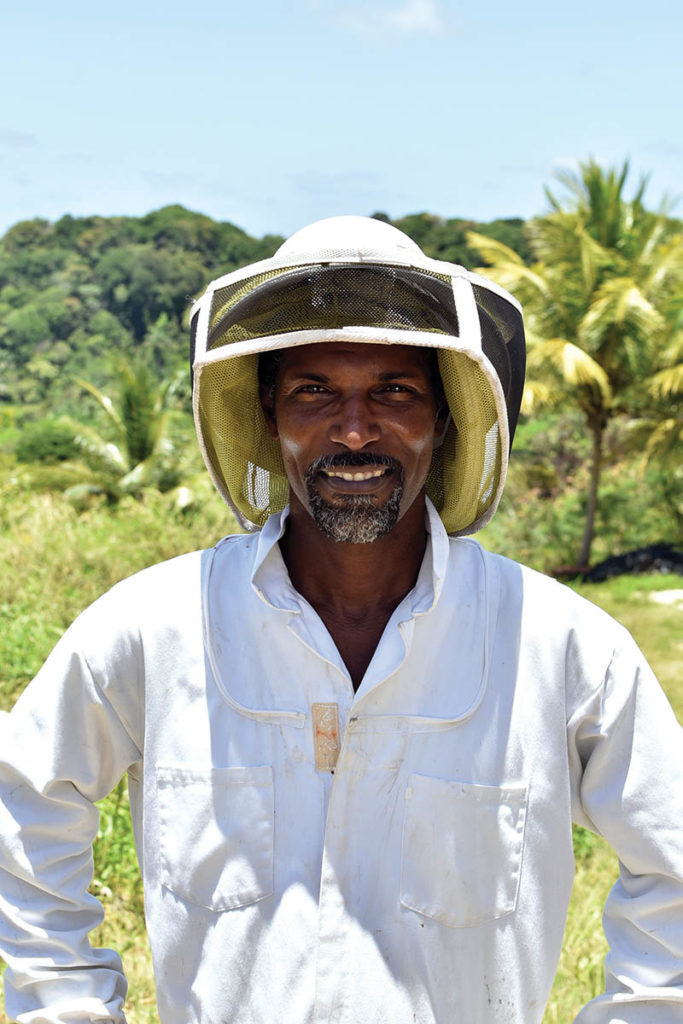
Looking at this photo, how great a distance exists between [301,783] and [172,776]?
219mm

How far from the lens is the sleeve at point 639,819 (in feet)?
5.08

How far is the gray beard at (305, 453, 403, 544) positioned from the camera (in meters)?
1.68

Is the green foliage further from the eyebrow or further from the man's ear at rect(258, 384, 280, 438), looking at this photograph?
the eyebrow

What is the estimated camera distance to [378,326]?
64.4 inches

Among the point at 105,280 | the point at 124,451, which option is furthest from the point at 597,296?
the point at 105,280

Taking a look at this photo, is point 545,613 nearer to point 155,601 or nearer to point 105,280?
point 155,601

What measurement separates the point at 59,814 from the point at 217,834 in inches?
11.4

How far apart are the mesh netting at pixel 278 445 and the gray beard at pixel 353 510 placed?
216mm

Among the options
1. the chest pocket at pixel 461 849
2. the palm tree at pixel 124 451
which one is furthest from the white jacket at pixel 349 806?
the palm tree at pixel 124 451

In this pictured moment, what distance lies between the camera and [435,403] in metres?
1.81

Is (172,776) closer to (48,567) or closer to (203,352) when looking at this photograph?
(203,352)

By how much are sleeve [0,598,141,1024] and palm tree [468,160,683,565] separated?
15525mm

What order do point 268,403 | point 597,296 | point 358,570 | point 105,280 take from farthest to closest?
point 105,280
point 597,296
point 268,403
point 358,570

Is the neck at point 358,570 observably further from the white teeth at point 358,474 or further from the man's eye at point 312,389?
the man's eye at point 312,389
